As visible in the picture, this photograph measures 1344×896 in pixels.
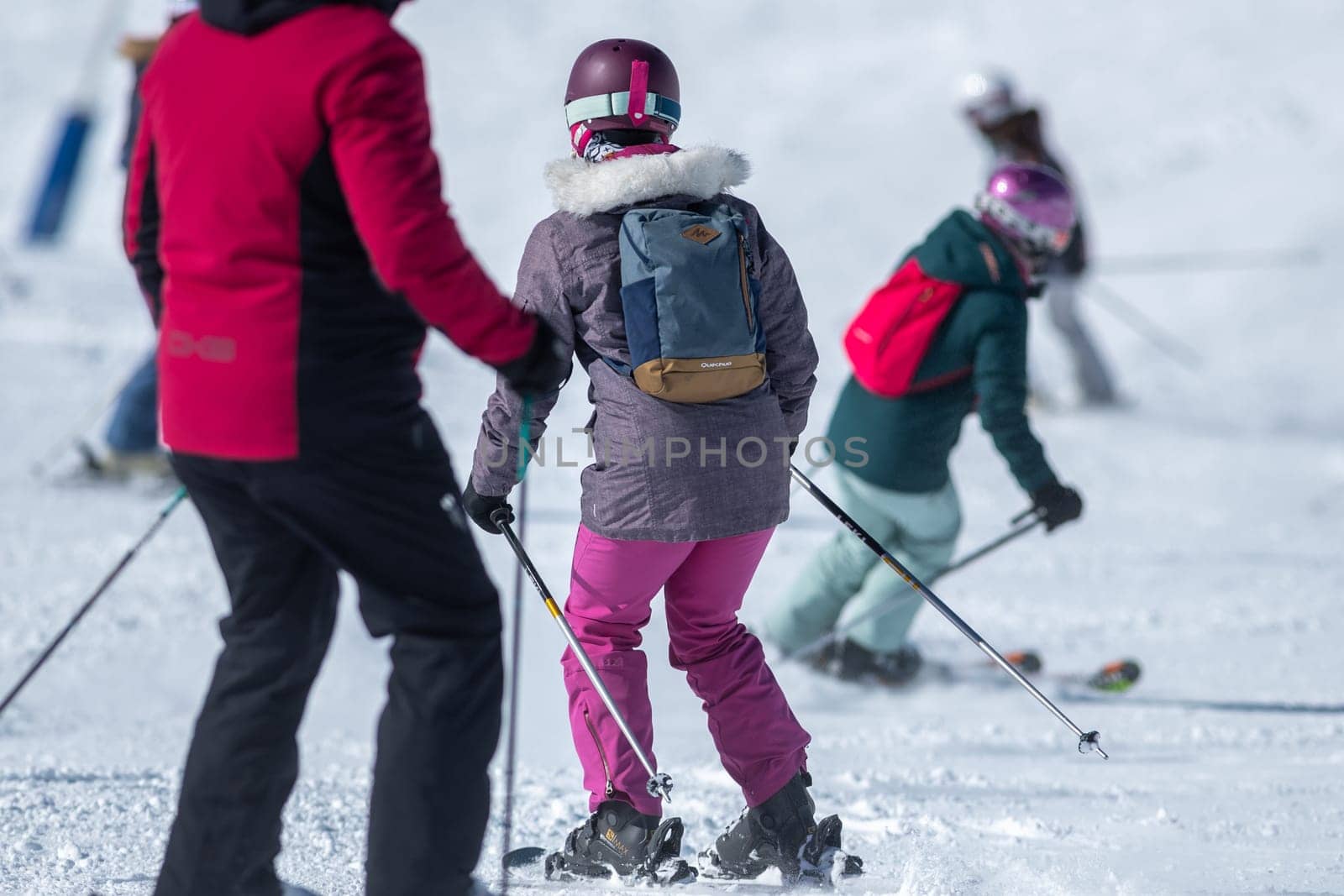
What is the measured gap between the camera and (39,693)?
430 cm

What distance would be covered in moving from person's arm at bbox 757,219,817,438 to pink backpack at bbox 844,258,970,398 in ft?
4.35

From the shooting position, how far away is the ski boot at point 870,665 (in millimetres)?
4852

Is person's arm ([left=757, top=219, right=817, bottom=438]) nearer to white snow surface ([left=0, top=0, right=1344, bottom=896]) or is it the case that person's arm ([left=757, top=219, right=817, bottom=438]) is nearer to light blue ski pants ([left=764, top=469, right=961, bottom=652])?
white snow surface ([left=0, top=0, right=1344, bottom=896])

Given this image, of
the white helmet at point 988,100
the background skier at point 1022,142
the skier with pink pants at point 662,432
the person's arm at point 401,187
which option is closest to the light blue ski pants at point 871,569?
the skier with pink pants at point 662,432

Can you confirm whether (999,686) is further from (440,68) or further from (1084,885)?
(440,68)

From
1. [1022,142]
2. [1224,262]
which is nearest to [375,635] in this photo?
[1022,142]

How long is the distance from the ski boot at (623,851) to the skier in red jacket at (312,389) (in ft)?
2.11

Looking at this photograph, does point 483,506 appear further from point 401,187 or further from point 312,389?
point 401,187

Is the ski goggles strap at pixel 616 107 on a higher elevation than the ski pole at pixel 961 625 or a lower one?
higher

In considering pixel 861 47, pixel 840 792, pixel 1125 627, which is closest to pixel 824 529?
pixel 1125 627

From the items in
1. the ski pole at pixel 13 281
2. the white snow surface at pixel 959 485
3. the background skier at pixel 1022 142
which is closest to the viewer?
the white snow surface at pixel 959 485

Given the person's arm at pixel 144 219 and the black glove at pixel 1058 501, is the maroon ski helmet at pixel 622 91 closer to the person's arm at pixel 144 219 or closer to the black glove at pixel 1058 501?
the person's arm at pixel 144 219

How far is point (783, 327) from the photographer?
2.96 metres

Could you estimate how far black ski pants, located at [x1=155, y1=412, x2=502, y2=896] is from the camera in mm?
2285
